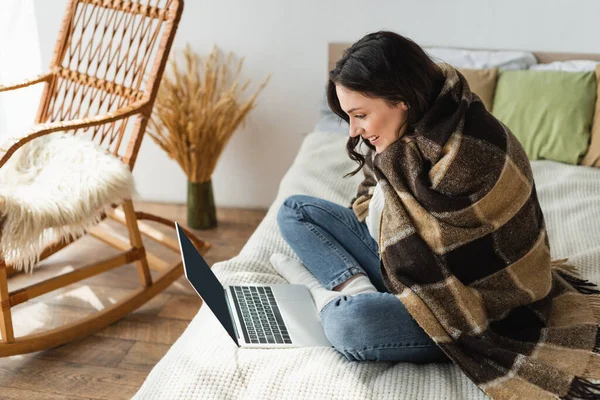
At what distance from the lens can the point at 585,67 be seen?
2424mm

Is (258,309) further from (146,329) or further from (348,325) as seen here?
(146,329)

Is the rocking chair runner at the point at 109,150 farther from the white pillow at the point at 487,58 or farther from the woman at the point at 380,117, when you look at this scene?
the white pillow at the point at 487,58

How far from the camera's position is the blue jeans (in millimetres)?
1353

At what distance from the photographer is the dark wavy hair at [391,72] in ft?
4.28

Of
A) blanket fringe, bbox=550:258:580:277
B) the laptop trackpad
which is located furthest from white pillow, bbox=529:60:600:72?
the laptop trackpad

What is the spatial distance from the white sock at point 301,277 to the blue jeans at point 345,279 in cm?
2

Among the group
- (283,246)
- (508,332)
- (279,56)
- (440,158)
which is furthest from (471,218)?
(279,56)

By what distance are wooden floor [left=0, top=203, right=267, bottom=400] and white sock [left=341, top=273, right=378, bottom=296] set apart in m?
0.70

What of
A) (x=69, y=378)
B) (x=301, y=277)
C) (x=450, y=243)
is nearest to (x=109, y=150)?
(x=69, y=378)

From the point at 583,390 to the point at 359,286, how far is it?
525mm

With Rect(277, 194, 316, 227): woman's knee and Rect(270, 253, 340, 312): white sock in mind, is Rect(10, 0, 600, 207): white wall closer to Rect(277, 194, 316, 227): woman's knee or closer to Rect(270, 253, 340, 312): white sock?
Rect(277, 194, 316, 227): woman's knee

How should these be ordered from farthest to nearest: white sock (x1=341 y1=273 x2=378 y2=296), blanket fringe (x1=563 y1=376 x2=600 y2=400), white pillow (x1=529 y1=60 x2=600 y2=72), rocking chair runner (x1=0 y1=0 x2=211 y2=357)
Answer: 1. white pillow (x1=529 y1=60 x2=600 y2=72)
2. rocking chair runner (x1=0 y1=0 x2=211 y2=357)
3. white sock (x1=341 y1=273 x2=378 y2=296)
4. blanket fringe (x1=563 y1=376 x2=600 y2=400)

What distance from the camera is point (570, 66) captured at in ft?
8.05

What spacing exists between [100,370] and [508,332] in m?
1.16
